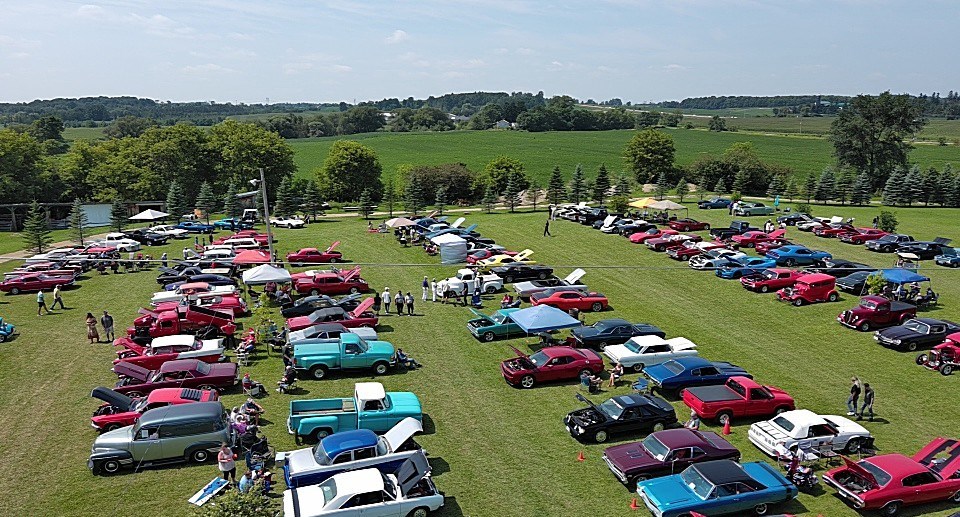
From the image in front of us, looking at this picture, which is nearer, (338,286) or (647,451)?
(647,451)

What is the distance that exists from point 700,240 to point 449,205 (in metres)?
34.0

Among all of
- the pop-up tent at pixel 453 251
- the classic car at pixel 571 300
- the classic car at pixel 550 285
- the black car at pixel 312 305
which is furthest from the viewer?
the pop-up tent at pixel 453 251

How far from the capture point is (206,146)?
67000 millimetres

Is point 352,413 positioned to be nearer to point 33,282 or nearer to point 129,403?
point 129,403

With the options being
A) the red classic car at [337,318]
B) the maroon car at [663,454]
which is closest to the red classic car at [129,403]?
the red classic car at [337,318]

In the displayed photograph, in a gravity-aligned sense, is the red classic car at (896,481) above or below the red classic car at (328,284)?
below

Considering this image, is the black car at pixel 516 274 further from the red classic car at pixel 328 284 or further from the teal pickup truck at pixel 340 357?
the teal pickup truck at pixel 340 357

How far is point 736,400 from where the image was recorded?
60.0 ft

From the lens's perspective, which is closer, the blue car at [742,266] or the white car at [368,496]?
the white car at [368,496]

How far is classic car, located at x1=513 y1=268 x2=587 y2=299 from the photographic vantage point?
30578mm

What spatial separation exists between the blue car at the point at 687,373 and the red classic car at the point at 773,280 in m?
12.4

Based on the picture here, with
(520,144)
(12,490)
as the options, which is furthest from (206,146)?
(520,144)

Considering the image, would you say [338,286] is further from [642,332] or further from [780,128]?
[780,128]

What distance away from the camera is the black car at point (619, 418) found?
55.9ft
